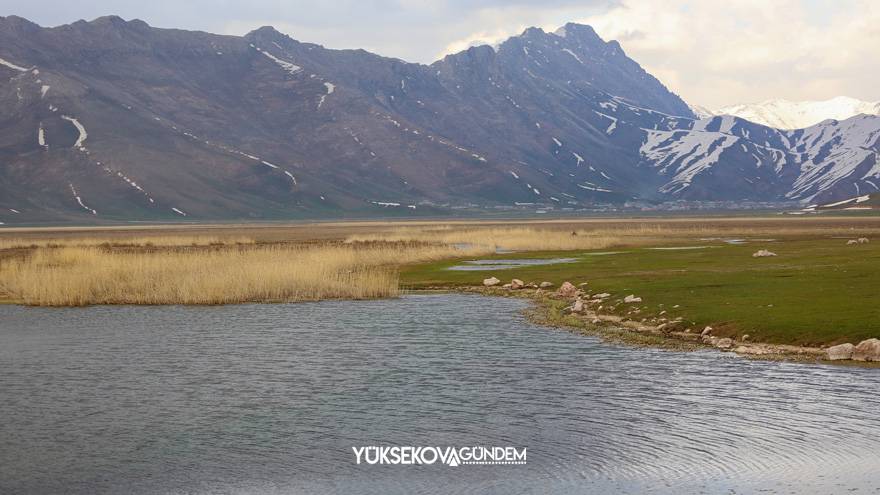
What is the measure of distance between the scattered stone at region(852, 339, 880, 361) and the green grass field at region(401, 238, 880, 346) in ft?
4.03

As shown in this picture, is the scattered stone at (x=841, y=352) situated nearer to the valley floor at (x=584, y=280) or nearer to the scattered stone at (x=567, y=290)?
the valley floor at (x=584, y=280)

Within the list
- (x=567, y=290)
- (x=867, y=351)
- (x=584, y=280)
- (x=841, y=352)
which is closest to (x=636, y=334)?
(x=841, y=352)

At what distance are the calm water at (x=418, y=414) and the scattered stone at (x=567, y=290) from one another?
14.2m

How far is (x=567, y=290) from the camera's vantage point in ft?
205

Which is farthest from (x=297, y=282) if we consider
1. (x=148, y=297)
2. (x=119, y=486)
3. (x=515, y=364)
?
(x=119, y=486)

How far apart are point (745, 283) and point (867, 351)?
19.4 metres

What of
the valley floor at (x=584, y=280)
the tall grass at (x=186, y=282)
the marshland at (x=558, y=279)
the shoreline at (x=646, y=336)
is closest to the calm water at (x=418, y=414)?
the shoreline at (x=646, y=336)

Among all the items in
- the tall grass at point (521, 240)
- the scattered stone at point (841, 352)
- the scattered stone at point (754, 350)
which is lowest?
the tall grass at point (521, 240)

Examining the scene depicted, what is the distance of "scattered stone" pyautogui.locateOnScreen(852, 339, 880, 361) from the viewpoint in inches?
1458

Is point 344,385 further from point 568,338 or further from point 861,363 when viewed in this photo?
point 861,363

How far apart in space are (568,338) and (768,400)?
49.1 ft

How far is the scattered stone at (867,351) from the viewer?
37.0 m

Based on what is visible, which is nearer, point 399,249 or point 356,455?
point 356,455

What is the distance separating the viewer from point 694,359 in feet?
129
